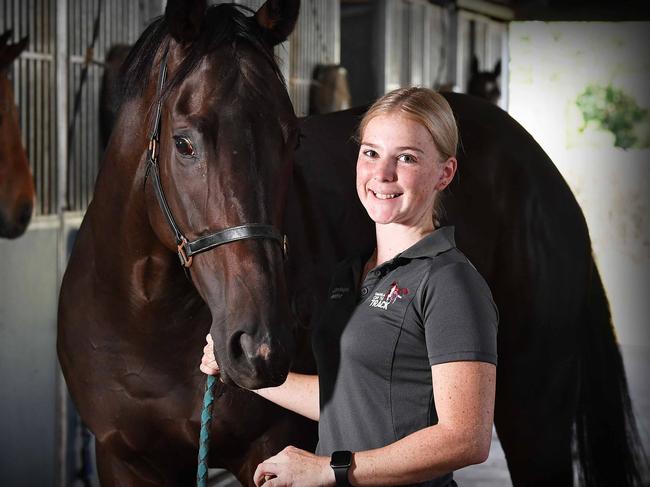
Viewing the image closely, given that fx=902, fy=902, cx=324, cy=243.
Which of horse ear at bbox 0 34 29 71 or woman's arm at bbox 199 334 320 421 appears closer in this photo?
woman's arm at bbox 199 334 320 421

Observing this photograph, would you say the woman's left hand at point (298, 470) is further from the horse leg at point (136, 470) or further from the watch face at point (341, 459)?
the horse leg at point (136, 470)

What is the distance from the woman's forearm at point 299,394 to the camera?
161cm

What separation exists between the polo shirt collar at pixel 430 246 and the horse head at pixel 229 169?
0.91 ft

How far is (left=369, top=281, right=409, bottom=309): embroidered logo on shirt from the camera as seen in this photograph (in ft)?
4.48

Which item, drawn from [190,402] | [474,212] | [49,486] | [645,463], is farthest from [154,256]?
[645,463]

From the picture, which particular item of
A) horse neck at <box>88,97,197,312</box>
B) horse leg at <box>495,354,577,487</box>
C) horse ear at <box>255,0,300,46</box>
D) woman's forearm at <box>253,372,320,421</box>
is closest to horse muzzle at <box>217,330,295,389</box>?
woman's forearm at <box>253,372,320,421</box>

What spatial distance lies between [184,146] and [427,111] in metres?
0.50

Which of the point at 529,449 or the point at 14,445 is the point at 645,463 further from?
the point at 14,445

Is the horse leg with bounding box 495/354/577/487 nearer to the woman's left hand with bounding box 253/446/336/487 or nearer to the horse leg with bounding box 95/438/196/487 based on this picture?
the horse leg with bounding box 95/438/196/487

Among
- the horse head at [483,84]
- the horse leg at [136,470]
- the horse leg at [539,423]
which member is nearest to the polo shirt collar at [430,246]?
the horse leg at [136,470]

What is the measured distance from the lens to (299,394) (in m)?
1.62

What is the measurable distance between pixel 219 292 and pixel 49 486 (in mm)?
1912

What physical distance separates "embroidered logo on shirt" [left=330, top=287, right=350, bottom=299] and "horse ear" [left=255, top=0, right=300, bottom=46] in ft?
2.03

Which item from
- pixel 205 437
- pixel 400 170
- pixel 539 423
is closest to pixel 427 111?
pixel 400 170
